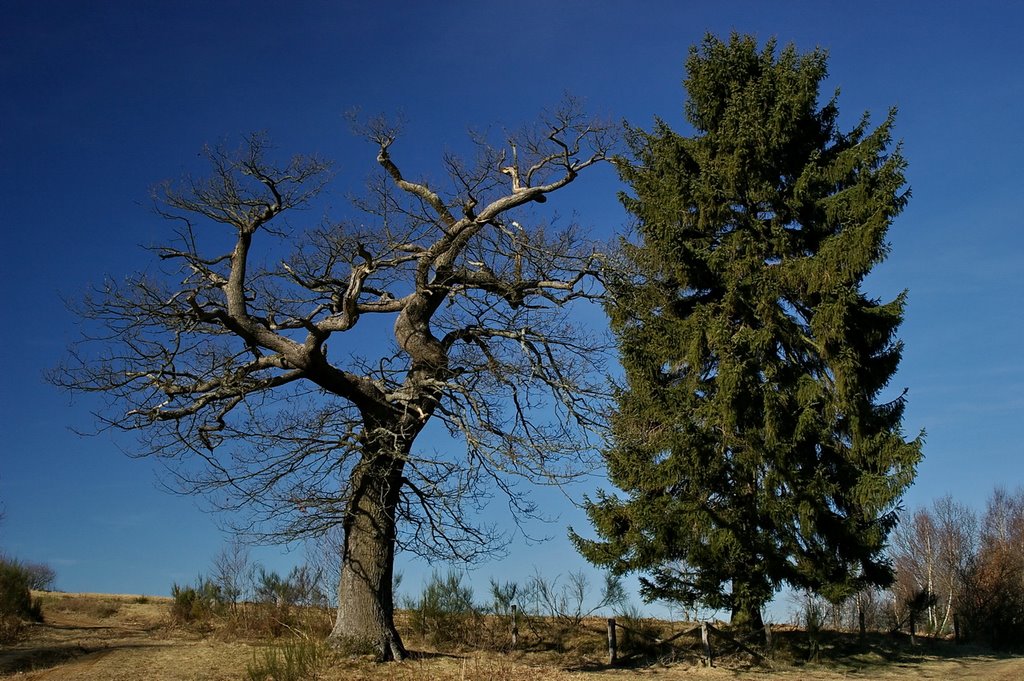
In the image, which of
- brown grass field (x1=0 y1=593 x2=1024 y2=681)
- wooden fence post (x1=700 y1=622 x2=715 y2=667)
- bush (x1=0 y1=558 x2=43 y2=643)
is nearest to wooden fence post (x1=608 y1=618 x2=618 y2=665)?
brown grass field (x1=0 y1=593 x2=1024 y2=681)

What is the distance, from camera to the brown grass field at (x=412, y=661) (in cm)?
1193

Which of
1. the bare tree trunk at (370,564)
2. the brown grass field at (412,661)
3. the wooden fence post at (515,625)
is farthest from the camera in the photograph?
the wooden fence post at (515,625)

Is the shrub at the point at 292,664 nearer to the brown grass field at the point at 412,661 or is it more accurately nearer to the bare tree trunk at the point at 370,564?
the brown grass field at the point at 412,661

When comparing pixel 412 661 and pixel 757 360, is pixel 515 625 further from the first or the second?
pixel 757 360

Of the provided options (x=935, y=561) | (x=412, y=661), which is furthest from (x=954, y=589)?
(x=412, y=661)

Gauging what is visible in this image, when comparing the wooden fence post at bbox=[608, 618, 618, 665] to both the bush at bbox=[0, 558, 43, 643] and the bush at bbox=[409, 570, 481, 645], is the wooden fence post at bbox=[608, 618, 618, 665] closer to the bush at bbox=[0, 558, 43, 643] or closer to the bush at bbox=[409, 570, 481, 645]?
the bush at bbox=[409, 570, 481, 645]

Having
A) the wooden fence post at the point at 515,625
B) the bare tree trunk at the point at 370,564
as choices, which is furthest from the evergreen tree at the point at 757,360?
the bare tree trunk at the point at 370,564

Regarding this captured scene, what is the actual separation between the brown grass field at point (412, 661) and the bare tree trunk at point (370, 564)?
0.43 metres

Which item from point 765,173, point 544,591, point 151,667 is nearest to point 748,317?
point 765,173

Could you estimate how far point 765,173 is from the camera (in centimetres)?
1723

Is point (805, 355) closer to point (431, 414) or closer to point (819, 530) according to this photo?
point (819, 530)

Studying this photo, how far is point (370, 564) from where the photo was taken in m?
13.0

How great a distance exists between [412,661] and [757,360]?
8515mm

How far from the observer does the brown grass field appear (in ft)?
39.1
